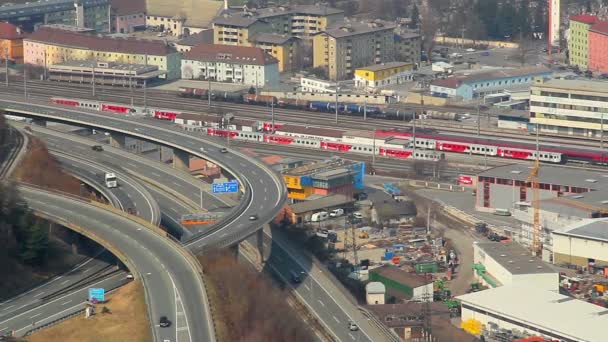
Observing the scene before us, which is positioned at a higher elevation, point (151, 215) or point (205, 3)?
point (205, 3)

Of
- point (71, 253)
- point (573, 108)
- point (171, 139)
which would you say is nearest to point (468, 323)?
point (71, 253)

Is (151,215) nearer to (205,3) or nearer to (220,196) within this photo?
(220,196)

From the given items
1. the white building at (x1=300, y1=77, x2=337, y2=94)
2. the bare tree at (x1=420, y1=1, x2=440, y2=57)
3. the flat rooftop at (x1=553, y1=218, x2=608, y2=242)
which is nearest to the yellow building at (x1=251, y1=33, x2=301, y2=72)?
the white building at (x1=300, y1=77, x2=337, y2=94)

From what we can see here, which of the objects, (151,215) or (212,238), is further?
(151,215)

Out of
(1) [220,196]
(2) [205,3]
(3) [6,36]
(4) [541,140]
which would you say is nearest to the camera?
(1) [220,196]

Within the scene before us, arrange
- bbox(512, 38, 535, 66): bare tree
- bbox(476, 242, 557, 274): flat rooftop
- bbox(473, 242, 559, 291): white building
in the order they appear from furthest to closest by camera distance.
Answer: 1. bbox(512, 38, 535, 66): bare tree
2. bbox(476, 242, 557, 274): flat rooftop
3. bbox(473, 242, 559, 291): white building

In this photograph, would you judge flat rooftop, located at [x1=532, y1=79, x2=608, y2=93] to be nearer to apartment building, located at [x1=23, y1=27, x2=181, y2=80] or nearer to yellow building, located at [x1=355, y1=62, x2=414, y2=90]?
yellow building, located at [x1=355, y1=62, x2=414, y2=90]
